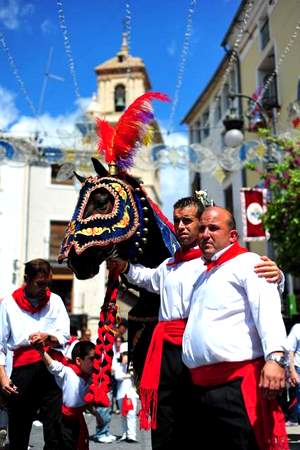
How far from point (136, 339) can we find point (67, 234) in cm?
94

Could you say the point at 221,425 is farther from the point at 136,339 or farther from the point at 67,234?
the point at 67,234

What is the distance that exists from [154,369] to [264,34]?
2162cm

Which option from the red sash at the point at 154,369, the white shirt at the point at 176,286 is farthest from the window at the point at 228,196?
the red sash at the point at 154,369

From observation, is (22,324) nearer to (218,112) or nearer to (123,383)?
(123,383)

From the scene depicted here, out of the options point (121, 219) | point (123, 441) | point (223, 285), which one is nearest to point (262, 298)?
point (223, 285)

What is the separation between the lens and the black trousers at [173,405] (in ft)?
10.6

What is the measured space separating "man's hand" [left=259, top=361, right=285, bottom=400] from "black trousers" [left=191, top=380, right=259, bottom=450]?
0.24 meters

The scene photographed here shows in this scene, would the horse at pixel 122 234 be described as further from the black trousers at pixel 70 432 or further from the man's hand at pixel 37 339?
the black trousers at pixel 70 432

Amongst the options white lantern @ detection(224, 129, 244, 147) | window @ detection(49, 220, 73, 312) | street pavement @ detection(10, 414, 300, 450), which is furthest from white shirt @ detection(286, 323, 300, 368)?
window @ detection(49, 220, 73, 312)

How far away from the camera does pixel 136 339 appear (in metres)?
3.87

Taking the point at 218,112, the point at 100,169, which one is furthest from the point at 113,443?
the point at 218,112

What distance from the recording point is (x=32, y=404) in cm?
465

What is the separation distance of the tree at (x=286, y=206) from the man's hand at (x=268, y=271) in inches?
362

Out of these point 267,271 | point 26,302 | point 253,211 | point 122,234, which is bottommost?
point 26,302
